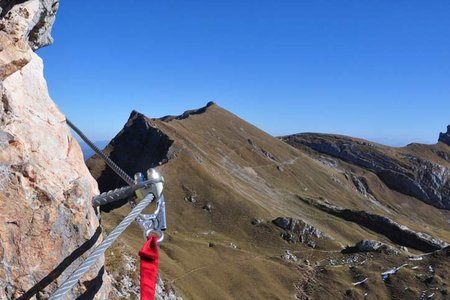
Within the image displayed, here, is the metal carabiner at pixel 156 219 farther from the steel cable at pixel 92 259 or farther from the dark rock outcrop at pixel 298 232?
the dark rock outcrop at pixel 298 232

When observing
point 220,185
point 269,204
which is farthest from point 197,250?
point 269,204

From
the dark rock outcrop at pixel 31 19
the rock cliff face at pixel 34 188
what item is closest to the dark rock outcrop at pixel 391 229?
the dark rock outcrop at pixel 31 19

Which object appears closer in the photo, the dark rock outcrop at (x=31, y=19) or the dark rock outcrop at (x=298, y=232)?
the dark rock outcrop at (x=31, y=19)

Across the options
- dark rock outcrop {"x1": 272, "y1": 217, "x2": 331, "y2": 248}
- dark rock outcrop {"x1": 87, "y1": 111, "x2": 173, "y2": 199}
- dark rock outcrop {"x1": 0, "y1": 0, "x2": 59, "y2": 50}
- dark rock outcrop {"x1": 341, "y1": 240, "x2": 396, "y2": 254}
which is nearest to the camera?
dark rock outcrop {"x1": 0, "y1": 0, "x2": 59, "y2": 50}

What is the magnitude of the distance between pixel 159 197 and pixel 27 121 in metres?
4.01

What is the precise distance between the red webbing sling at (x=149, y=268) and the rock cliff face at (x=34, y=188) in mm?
2398

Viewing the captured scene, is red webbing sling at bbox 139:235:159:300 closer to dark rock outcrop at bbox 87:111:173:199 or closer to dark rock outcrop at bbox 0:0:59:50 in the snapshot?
dark rock outcrop at bbox 0:0:59:50

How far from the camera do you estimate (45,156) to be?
942cm

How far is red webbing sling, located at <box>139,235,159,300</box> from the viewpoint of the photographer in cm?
662

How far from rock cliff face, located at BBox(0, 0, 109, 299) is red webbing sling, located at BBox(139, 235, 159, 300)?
2.40 metres

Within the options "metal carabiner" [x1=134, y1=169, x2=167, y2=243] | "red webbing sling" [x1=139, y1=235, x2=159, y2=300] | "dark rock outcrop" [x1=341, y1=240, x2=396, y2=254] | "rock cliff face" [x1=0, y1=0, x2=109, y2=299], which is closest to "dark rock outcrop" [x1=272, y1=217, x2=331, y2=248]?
"dark rock outcrop" [x1=341, y1=240, x2=396, y2=254]

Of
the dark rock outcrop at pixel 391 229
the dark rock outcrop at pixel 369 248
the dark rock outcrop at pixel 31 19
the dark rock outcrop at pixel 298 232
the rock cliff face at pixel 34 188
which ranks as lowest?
the rock cliff face at pixel 34 188

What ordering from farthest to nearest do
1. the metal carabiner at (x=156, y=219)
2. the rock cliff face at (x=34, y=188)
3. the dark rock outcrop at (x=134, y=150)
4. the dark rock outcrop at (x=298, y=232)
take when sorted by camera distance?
the dark rock outcrop at (x=134, y=150) → the dark rock outcrop at (x=298, y=232) → the rock cliff face at (x=34, y=188) → the metal carabiner at (x=156, y=219)

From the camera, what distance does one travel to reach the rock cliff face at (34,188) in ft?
25.3
